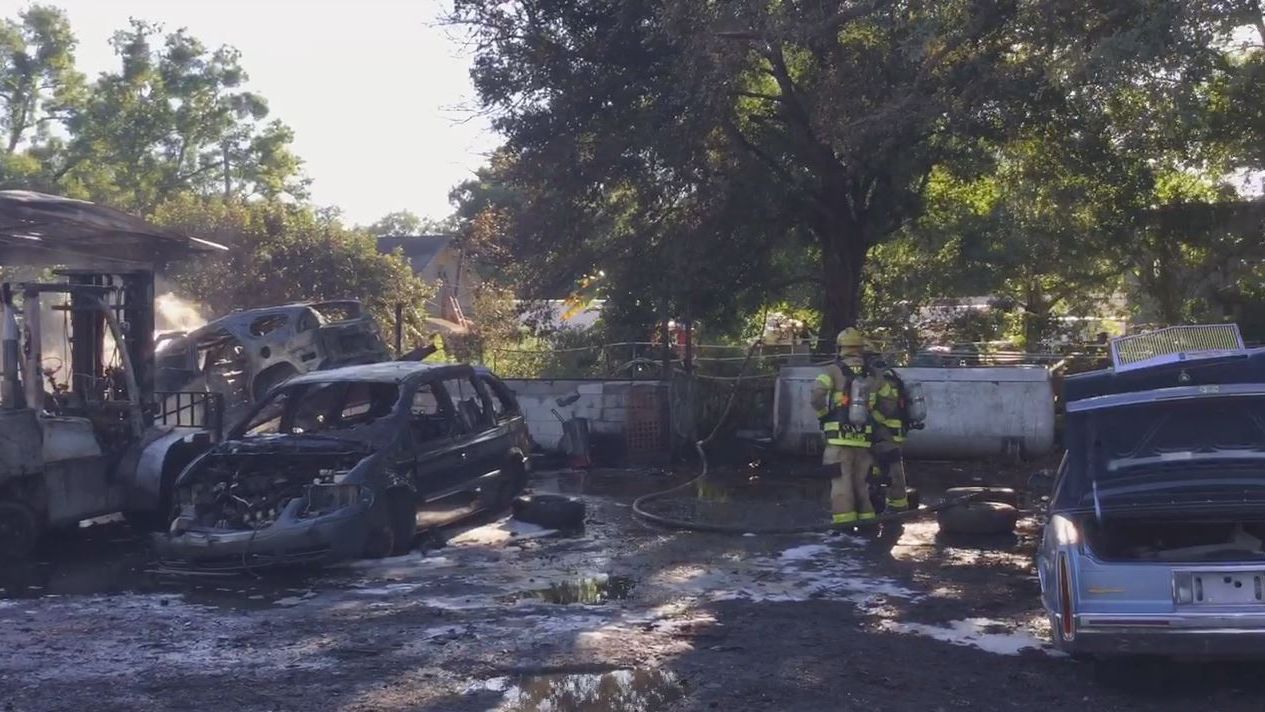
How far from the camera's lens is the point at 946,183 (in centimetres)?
1959

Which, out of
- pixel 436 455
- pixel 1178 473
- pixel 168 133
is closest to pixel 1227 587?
pixel 1178 473

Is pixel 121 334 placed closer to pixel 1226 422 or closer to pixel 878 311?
pixel 1226 422

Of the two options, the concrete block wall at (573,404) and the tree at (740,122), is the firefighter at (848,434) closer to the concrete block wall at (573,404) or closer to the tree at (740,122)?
the tree at (740,122)

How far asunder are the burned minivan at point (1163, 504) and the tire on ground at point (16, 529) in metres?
7.55

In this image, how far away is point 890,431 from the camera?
36.4 feet

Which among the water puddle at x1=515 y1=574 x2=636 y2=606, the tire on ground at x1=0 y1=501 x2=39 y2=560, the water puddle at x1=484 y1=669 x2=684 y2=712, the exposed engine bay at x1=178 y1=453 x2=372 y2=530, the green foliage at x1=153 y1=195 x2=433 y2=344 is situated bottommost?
the water puddle at x1=484 y1=669 x2=684 y2=712

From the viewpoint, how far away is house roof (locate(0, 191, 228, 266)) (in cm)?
1160

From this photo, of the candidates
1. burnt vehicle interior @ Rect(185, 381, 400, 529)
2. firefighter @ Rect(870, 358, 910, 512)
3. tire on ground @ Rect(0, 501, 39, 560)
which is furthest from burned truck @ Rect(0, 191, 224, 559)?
firefighter @ Rect(870, 358, 910, 512)

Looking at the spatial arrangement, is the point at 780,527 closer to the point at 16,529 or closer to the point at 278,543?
the point at 278,543

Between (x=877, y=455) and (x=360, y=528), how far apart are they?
14.8 feet

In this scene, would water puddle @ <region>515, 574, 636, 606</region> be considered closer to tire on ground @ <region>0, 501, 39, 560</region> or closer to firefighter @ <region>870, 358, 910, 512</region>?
firefighter @ <region>870, 358, 910, 512</region>

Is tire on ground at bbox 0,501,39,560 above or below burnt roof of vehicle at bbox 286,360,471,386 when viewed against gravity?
below

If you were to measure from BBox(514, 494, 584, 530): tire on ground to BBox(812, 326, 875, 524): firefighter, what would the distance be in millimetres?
2241

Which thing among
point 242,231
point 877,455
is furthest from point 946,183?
point 242,231
